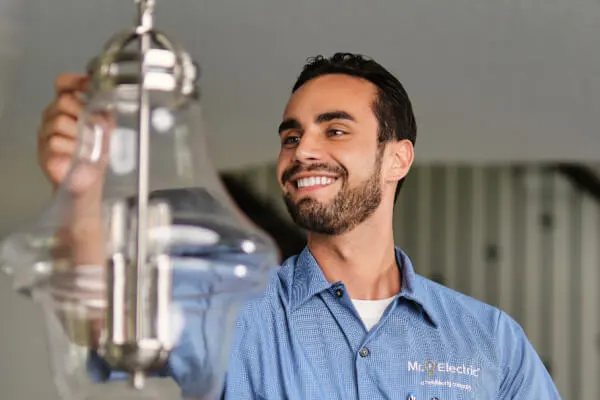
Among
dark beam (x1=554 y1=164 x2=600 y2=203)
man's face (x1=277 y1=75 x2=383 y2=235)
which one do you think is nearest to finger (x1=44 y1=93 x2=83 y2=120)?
man's face (x1=277 y1=75 x2=383 y2=235)

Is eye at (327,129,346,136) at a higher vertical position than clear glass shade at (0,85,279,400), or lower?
higher

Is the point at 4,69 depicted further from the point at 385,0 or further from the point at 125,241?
the point at 125,241

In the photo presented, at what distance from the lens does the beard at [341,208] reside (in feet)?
5.57

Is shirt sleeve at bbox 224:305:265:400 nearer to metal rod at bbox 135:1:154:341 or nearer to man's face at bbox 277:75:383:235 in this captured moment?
man's face at bbox 277:75:383:235

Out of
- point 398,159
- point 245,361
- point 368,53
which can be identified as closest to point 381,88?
point 398,159

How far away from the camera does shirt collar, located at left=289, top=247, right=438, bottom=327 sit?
1.86 metres

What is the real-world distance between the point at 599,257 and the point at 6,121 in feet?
12.4

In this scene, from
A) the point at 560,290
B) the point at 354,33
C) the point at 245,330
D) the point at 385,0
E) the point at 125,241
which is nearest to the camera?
the point at 125,241

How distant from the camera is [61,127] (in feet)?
2.01

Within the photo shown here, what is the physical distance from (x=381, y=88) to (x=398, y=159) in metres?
0.15

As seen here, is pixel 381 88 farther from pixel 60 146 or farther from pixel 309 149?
pixel 60 146

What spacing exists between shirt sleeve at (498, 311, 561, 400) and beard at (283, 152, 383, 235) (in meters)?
0.36

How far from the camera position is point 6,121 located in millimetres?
2957

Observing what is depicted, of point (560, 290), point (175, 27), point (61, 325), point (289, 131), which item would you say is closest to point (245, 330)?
point (289, 131)
